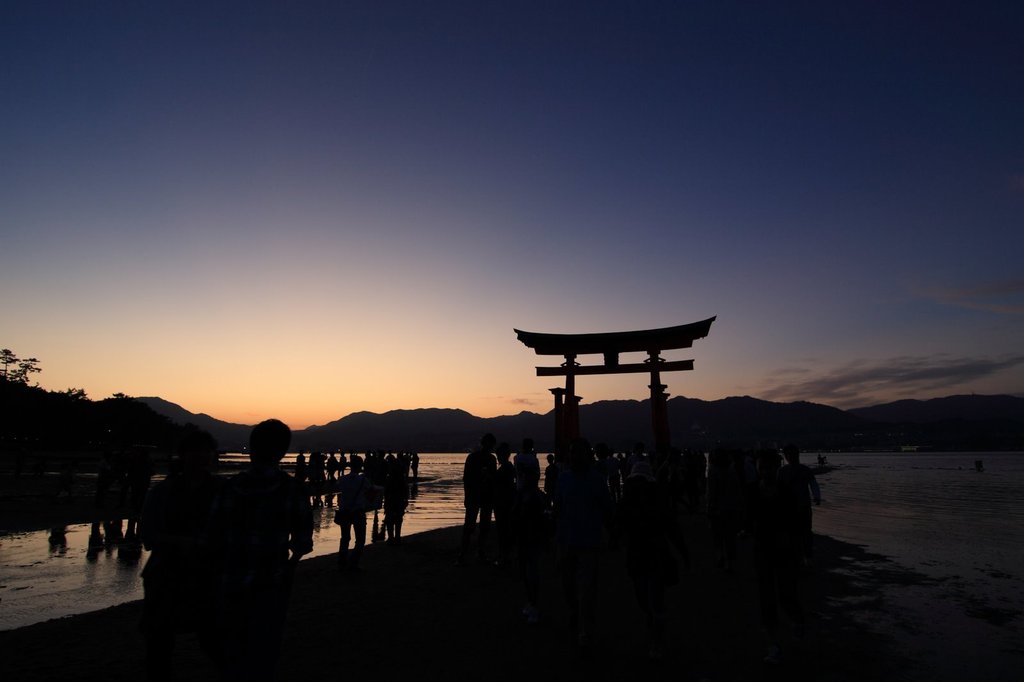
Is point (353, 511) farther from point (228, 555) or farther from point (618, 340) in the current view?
point (618, 340)

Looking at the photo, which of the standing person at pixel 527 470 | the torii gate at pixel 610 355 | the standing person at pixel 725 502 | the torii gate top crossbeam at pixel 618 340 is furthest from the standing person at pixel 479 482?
the torii gate top crossbeam at pixel 618 340

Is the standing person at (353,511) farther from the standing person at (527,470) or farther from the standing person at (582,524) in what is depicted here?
the standing person at (582,524)

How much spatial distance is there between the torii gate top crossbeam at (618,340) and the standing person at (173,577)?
68.8 ft

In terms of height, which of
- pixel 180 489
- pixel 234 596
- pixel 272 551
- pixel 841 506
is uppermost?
pixel 180 489

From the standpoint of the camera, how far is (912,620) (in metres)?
6.91

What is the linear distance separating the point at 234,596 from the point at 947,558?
13.8 m

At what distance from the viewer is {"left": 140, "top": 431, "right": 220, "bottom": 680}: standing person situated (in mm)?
3518

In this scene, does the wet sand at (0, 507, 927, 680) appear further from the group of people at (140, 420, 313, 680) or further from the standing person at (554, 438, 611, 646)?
the group of people at (140, 420, 313, 680)

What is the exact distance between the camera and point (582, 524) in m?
5.55

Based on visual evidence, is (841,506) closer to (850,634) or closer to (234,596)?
(850,634)

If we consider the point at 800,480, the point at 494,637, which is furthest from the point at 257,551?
the point at 800,480

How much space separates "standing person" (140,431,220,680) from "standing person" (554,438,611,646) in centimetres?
325

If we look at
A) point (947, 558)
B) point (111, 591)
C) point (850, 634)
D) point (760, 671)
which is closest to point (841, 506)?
point (947, 558)

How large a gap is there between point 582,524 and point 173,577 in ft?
11.5
